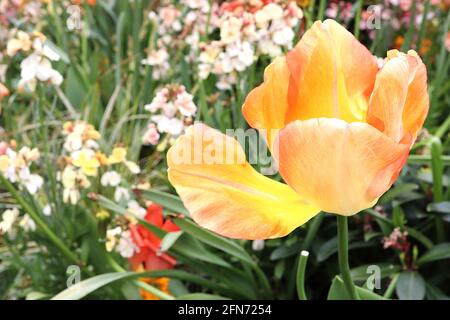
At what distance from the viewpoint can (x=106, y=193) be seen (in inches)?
52.7

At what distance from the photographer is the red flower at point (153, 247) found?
3.90 ft

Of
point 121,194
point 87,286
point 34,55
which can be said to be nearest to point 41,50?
point 34,55

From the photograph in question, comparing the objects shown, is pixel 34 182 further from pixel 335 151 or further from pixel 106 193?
pixel 335 151

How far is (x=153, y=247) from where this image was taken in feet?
3.87

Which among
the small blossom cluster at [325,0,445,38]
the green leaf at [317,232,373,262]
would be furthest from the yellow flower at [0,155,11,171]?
the small blossom cluster at [325,0,445,38]

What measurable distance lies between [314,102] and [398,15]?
143 cm

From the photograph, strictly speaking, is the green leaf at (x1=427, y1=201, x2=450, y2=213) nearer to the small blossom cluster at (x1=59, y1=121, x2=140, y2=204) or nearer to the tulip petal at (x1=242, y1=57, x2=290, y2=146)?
the small blossom cluster at (x1=59, y1=121, x2=140, y2=204)

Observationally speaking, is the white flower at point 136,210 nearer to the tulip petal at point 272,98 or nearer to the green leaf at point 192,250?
the green leaf at point 192,250

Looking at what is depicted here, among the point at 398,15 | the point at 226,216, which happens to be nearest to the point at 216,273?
the point at 226,216

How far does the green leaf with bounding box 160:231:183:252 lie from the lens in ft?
3.44

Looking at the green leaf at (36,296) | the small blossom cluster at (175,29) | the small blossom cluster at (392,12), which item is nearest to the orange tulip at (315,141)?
the green leaf at (36,296)

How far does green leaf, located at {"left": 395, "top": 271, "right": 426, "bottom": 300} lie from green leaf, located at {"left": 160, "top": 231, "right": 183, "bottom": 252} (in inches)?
13.2

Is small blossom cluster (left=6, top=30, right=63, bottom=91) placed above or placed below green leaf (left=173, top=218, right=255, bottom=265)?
above
